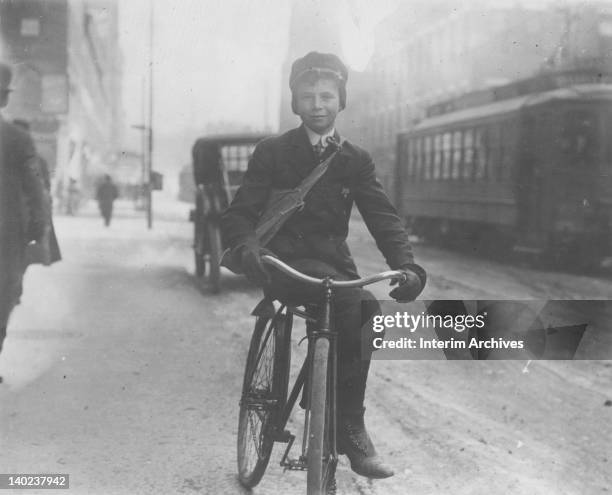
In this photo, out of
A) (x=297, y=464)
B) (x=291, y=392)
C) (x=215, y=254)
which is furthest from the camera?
(x=215, y=254)

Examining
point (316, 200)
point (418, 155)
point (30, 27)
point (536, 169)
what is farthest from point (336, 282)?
point (418, 155)

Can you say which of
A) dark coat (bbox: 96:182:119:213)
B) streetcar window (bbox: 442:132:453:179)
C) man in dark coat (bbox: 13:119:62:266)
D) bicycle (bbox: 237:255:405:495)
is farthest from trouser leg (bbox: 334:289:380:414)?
dark coat (bbox: 96:182:119:213)

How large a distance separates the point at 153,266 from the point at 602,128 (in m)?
6.41

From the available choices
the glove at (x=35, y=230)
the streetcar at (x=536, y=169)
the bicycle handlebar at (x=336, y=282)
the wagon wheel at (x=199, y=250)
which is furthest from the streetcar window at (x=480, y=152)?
the bicycle handlebar at (x=336, y=282)

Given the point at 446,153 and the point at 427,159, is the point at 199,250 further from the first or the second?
the point at 427,159

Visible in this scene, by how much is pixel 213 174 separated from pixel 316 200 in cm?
727

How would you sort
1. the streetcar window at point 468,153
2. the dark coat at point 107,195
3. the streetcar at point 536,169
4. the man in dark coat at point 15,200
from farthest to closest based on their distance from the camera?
the dark coat at point 107,195 → the streetcar window at point 468,153 → the streetcar at point 536,169 → the man in dark coat at point 15,200

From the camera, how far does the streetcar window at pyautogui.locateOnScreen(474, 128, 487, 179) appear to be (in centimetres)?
1312

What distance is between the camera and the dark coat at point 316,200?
3.61m

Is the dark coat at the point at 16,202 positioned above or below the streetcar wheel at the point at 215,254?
above

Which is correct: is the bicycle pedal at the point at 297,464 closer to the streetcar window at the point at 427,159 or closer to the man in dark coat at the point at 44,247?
the man in dark coat at the point at 44,247

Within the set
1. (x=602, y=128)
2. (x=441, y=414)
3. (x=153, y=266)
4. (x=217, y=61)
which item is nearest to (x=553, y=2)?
(x=217, y=61)

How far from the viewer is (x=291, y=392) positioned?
369cm

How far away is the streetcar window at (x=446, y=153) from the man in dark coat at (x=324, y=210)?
434 inches
